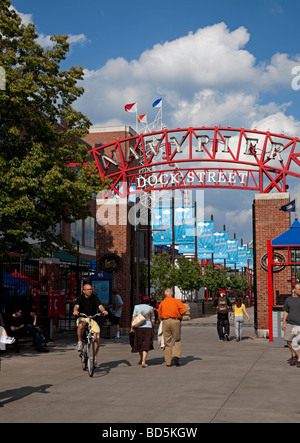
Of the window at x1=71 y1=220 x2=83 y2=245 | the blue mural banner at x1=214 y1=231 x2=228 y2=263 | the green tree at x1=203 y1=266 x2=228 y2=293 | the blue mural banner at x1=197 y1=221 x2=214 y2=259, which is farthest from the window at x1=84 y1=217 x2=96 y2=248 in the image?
the green tree at x1=203 y1=266 x2=228 y2=293

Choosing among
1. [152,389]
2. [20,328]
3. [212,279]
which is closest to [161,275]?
[212,279]

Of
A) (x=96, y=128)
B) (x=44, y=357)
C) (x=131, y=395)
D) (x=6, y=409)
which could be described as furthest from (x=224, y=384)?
(x=96, y=128)

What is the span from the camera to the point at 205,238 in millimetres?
47688

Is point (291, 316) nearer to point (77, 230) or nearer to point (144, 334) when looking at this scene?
point (144, 334)

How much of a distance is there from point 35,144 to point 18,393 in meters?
7.83

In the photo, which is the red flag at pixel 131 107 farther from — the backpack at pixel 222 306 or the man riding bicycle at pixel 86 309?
the man riding bicycle at pixel 86 309

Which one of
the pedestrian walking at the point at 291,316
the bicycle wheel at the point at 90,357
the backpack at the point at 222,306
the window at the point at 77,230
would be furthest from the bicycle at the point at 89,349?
the window at the point at 77,230

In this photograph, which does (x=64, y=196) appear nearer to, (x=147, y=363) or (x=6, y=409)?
(x=147, y=363)

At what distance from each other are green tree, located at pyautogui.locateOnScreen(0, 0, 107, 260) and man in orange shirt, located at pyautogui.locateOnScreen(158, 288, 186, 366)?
14.6 feet

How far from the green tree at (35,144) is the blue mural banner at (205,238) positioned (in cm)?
3016

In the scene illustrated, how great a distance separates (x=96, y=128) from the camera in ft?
194

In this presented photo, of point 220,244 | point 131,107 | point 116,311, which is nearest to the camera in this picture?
Answer: point 116,311

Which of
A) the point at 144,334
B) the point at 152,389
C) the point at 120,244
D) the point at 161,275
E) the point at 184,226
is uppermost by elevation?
the point at 184,226
